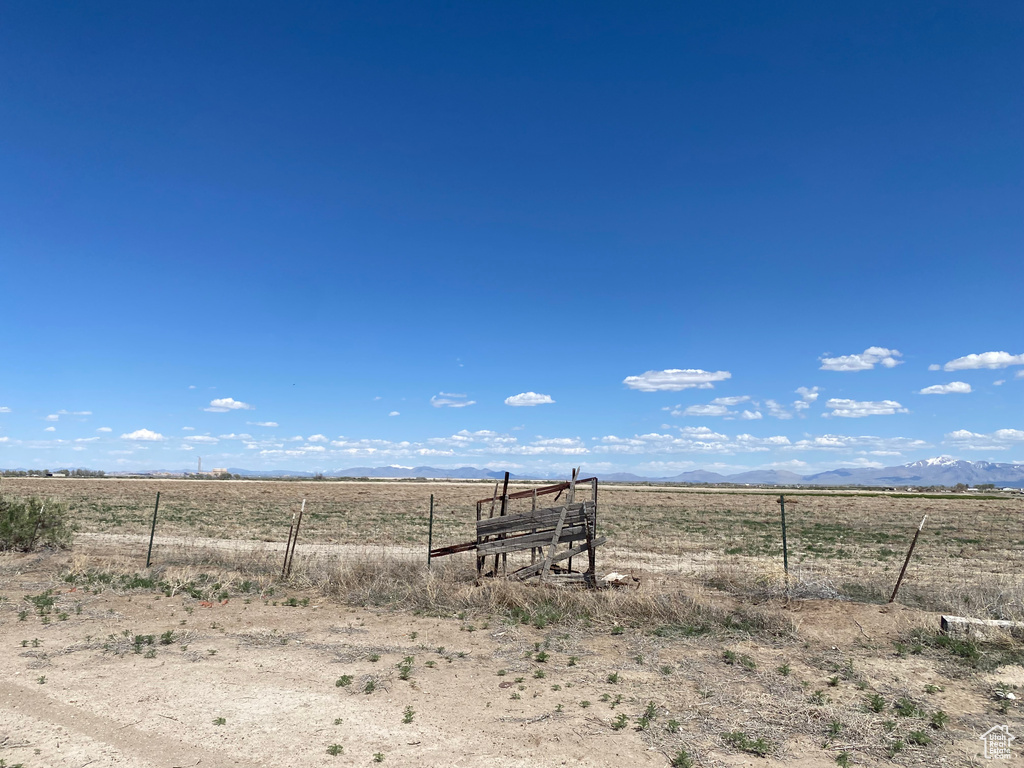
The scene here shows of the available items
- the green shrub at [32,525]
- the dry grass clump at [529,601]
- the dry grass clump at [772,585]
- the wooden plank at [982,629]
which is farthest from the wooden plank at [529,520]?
the green shrub at [32,525]

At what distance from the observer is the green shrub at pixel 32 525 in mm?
17109

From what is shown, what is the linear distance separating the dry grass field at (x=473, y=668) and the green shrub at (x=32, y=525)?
8.64ft

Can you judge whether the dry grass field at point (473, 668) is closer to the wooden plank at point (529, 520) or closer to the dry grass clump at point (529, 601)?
the dry grass clump at point (529, 601)

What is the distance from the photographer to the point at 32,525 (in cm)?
1747

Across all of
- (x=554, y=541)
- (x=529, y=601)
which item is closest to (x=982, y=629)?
(x=554, y=541)

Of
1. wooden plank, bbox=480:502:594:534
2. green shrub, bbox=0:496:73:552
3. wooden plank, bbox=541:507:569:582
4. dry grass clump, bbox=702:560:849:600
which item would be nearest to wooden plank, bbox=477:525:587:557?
wooden plank, bbox=541:507:569:582

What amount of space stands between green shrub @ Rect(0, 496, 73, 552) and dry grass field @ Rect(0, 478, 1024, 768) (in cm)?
263

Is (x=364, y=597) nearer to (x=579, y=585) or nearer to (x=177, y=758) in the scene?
(x=579, y=585)

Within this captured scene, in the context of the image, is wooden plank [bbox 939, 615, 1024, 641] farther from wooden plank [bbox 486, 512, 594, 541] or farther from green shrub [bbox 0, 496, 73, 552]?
green shrub [bbox 0, 496, 73, 552]

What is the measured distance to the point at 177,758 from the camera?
228 inches

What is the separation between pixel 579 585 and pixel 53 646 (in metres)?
8.86

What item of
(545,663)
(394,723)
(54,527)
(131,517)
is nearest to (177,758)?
(394,723)

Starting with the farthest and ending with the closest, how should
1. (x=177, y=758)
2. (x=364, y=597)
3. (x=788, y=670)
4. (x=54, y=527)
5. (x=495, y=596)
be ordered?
(x=54, y=527), (x=364, y=597), (x=495, y=596), (x=788, y=670), (x=177, y=758)

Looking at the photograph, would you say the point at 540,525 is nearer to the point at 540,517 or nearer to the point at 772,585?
the point at 540,517
